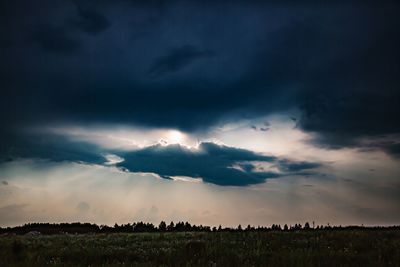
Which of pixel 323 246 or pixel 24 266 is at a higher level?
pixel 323 246

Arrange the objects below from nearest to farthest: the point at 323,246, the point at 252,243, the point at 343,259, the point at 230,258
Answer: the point at 343,259 < the point at 230,258 < the point at 323,246 < the point at 252,243

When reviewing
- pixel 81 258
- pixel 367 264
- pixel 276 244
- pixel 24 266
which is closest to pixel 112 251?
pixel 81 258

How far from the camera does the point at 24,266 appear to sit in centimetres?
1541

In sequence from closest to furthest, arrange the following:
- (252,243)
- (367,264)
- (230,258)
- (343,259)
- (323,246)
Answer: (367,264) < (343,259) < (230,258) < (323,246) < (252,243)

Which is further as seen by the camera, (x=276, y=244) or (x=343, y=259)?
(x=276, y=244)

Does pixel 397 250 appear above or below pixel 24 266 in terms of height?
above

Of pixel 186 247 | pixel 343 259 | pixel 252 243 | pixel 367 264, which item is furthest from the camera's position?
pixel 252 243

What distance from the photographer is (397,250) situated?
602 inches

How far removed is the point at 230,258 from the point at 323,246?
15.8 ft

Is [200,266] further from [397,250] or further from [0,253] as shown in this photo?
[0,253]

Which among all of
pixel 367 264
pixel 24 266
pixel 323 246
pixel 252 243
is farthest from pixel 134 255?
pixel 367 264

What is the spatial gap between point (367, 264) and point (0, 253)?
17.1 metres

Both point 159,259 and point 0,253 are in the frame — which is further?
point 0,253

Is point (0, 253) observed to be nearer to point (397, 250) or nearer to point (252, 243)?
point (252, 243)
